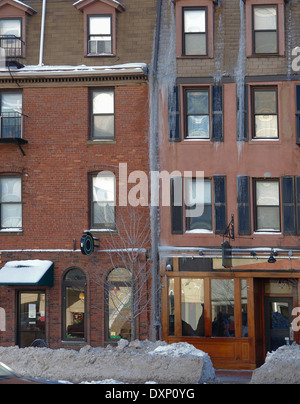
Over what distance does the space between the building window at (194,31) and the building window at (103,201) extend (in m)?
4.99

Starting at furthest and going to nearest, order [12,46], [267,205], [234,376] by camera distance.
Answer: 1. [12,46]
2. [267,205]
3. [234,376]

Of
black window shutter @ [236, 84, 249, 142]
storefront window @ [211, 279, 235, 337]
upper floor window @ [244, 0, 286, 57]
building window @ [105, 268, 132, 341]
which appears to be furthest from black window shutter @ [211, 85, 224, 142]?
building window @ [105, 268, 132, 341]

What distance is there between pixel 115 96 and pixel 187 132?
2.71 meters

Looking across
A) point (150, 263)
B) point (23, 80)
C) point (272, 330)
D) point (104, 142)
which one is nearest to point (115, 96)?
point (104, 142)

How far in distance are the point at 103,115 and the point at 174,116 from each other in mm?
2442

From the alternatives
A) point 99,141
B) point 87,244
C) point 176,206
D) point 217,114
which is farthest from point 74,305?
point 217,114

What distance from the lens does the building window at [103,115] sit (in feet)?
74.2

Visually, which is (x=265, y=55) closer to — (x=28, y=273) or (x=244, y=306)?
(x=244, y=306)

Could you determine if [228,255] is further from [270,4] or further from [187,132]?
[270,4]

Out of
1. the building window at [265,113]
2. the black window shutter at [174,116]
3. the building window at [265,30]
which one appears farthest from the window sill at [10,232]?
the building window at [265,30]

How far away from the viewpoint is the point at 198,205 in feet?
72.5

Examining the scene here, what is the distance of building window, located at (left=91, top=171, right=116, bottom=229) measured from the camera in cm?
2241

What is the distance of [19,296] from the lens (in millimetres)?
22531

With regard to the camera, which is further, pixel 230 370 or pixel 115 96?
pixel 115 96
